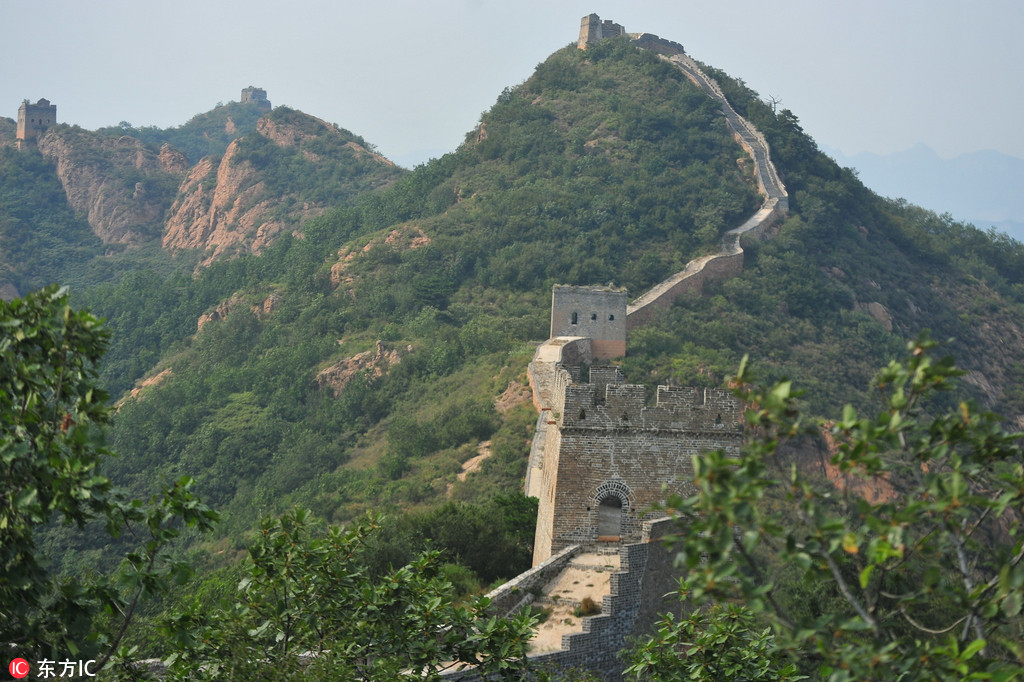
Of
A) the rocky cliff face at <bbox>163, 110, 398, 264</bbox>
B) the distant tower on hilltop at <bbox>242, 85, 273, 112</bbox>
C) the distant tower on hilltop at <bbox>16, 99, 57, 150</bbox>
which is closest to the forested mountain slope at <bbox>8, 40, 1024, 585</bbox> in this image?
the rocky cliff face at <bbox>163, 110, 398, 264</bbox>

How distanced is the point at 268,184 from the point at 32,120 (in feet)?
98.0

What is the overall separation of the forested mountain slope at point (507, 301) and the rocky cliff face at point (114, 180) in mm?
24485

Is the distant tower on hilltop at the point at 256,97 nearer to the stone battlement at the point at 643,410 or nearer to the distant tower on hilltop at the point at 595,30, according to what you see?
the distant tower on hilltop at the point at 595,30

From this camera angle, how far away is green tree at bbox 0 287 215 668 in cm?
788

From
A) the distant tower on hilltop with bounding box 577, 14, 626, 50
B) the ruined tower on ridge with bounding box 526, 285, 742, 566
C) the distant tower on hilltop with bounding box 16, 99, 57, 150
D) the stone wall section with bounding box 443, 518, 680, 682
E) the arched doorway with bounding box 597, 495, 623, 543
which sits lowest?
the stone wall section with bounding box 443, 518, 680, 682

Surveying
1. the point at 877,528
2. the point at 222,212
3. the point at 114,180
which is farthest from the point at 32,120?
the point at 877,528

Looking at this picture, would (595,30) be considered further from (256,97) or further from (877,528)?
(256,97)

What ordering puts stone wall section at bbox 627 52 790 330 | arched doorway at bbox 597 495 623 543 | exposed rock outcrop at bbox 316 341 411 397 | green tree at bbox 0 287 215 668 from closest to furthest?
green tree at bbox 0 287 215 668 → arched doorway at bbox 597 495 623 543 → exposed rock outcrop at bbox 316 341 411 397 → stone wall section at bbox 627 52 790 330

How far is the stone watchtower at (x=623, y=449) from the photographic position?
16219 millimetres

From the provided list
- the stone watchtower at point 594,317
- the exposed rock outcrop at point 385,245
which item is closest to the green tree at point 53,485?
the stone watchtower at point 594,317

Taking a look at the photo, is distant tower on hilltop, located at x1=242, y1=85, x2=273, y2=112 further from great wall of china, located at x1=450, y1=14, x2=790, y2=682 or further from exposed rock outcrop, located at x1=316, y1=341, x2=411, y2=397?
great wall of china, located at x1=450, y1=14, x2=790, y2=682

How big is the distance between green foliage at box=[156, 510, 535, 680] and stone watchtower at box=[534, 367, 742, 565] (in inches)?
182

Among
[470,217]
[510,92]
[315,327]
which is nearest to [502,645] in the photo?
[315,327]

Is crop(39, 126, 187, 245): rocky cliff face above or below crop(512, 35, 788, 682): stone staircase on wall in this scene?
above
